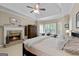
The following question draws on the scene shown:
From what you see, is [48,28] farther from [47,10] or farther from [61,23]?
[47,10]

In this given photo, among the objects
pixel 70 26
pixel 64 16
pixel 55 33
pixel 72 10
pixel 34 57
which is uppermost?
pixel 72 10

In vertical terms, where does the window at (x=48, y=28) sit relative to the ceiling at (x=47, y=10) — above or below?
below

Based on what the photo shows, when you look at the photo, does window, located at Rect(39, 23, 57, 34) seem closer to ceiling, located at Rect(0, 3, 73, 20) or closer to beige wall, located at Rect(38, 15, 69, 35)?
beige wall, located at Rect(38, 15, 69, 35)

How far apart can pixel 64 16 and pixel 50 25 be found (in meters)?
0.30

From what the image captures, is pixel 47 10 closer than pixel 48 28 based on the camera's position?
No

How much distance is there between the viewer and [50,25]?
178 centimetres

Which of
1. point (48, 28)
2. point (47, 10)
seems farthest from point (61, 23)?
point (47, 10)

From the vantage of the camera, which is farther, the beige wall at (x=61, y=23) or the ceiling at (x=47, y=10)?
the ceiling at (x=47, y=10)

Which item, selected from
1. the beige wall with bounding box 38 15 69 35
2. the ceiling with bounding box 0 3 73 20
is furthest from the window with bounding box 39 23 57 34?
the ceiling with bounding box 0 3 73 20

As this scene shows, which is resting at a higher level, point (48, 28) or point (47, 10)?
point (47, 10)

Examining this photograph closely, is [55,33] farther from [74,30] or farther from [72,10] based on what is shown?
[72,10]

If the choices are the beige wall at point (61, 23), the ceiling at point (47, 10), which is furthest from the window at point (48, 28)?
the ceiling at point (47, 10)

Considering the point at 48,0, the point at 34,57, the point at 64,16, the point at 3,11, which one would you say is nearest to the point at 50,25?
the point at 64,16

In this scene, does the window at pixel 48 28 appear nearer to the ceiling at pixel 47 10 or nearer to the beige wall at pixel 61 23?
the beige wall at pixel 61 23
